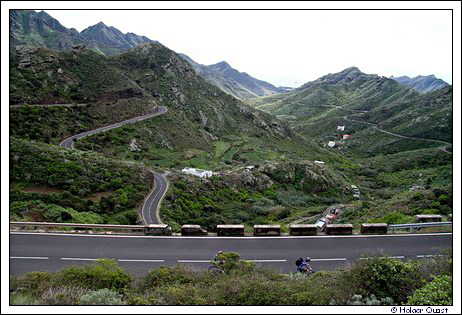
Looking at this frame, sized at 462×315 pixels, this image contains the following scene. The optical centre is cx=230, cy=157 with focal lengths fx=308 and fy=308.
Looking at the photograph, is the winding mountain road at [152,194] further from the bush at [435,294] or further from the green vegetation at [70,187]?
the bush at [435,294]

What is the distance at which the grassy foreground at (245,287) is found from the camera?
7133 millimetres

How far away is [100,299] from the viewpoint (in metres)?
7.12

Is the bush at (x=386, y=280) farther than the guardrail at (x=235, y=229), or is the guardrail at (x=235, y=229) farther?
the guardrail at (x=235, y=229)

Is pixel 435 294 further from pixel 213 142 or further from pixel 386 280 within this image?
pixel 213 142

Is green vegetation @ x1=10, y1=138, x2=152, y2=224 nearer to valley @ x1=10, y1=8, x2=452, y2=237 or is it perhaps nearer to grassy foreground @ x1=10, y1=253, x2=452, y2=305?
valley @ x1=10, y1=8, x2=452, y2=237

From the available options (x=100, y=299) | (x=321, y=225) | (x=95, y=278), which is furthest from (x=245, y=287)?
(x=321, y=225)

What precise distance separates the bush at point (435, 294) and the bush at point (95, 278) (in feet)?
23.4

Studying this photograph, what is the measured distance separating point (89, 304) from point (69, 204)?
1764cm

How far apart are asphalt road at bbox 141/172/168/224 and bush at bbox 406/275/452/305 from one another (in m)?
19.0

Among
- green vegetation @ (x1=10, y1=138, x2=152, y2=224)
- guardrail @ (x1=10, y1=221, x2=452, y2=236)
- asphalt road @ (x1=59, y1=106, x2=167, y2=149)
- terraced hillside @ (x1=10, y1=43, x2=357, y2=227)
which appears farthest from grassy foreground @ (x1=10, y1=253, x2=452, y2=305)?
asphalt road @ (x1=59, y1=106, x2=167, y2=149)

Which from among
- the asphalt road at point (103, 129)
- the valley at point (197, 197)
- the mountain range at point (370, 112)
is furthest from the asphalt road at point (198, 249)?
the mountain range at point (370, 112)

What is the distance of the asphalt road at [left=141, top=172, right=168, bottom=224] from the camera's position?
78.0 ft

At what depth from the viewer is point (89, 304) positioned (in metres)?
6.96

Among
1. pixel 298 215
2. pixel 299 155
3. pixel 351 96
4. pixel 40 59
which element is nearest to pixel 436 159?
pixel 299 155
